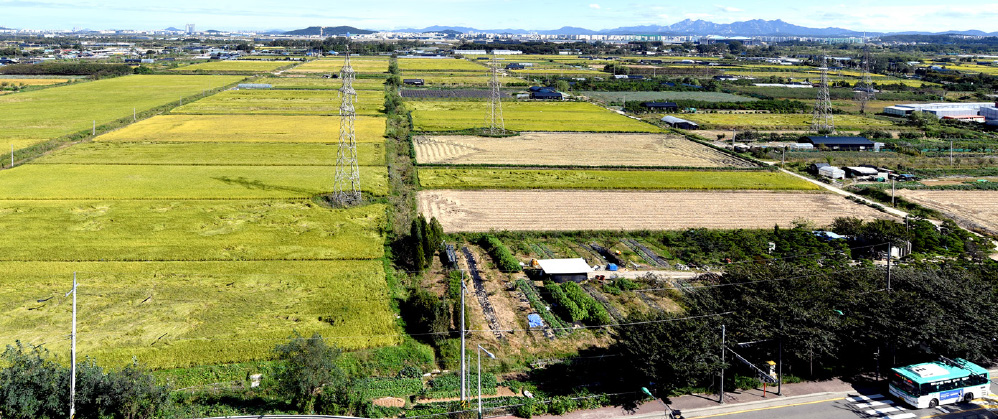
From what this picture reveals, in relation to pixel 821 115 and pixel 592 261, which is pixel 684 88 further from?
pixel 592 261

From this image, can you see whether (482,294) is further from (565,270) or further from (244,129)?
(244,129)

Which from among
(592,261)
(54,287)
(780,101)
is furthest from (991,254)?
(780,101)

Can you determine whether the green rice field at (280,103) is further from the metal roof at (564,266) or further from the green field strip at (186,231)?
the metal roof at (564,266)

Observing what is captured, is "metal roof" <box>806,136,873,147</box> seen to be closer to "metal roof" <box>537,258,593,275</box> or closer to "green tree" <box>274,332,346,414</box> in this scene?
"metal roof" <box>537,258,593,275</box>

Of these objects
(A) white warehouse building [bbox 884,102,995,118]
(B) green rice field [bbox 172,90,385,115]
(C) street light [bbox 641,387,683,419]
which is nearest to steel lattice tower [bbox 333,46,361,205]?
(C) street light [bbox 641,387,683,419]

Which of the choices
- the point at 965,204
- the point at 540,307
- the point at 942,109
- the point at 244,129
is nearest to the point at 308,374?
the point at 540,307

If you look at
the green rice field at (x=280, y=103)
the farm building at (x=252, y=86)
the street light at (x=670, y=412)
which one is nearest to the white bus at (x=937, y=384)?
the street light at (x=670, y=412)
